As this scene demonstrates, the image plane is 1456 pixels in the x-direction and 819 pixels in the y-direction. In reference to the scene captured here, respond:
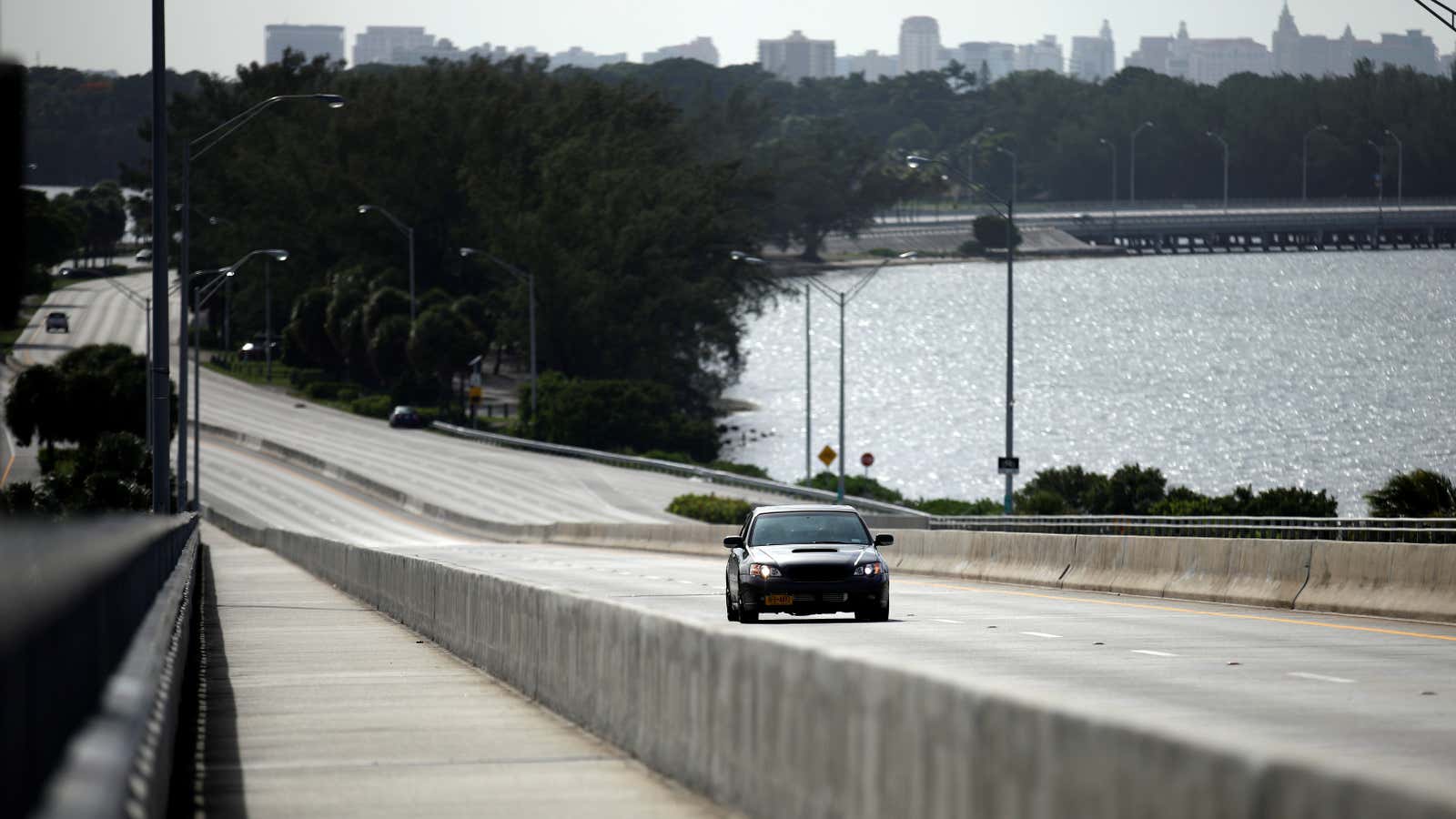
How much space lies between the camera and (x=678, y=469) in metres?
92.8

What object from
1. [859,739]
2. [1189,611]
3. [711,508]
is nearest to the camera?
[859,739]

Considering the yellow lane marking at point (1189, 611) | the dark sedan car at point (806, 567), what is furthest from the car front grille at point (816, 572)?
the yellow lane marking at point (1189, 611)

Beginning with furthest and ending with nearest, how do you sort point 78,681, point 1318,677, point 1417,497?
1. point 1417,497
2. point 1318,677
3. point 78,681

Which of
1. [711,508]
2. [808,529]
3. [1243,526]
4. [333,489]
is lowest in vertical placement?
[333,489]

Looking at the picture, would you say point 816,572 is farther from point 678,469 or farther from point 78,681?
point 678,469

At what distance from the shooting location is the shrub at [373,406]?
124m

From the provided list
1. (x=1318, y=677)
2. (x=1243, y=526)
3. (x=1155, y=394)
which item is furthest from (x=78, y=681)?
(x=1155, y=394)

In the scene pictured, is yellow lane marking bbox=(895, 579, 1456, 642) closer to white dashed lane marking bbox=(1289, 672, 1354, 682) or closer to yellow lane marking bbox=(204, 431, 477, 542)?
white dashed lane marking bbox=(1289, 672, 1354, 682)

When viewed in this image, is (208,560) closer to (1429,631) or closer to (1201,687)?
(1429,631)

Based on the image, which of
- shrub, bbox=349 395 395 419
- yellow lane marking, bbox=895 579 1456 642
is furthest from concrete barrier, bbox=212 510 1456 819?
shrub, bbox=349 395 395 419

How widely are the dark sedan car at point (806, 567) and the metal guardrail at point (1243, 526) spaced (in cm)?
1084

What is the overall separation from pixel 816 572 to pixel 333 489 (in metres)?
73.8

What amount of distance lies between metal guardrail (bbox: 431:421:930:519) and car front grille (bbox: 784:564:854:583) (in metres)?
38.7

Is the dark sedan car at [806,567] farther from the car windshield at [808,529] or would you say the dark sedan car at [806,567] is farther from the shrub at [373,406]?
the shrub at [373,406]
